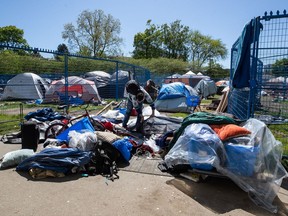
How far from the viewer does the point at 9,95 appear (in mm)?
14555

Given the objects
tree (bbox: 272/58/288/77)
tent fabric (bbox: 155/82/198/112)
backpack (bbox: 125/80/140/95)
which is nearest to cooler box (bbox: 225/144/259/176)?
tree (bbox: 272/58/288/77)

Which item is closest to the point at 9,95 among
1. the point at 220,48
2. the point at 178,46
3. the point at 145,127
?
the point at 145,127

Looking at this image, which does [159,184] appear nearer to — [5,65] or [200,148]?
[200,148]

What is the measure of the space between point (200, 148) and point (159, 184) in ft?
2.78

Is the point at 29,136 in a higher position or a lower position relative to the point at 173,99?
lower

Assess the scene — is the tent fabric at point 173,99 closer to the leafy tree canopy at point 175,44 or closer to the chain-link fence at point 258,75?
the chain-link fence at point 258,75

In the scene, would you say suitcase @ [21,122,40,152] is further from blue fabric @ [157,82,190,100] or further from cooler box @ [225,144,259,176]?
blue fabric @ [157,82,190,100]

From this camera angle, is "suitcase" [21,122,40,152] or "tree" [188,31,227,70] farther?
"tree" [188,31,227,70]

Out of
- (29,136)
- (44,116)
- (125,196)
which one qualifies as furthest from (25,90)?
(125,196)

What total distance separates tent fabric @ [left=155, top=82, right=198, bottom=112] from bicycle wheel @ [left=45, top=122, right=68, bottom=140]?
6.33 m

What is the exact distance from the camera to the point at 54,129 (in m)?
5.99

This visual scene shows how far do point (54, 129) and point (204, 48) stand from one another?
50.8m

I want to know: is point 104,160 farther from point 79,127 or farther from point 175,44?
point 175,44

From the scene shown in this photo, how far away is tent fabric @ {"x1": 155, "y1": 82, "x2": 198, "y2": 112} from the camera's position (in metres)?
11.2
